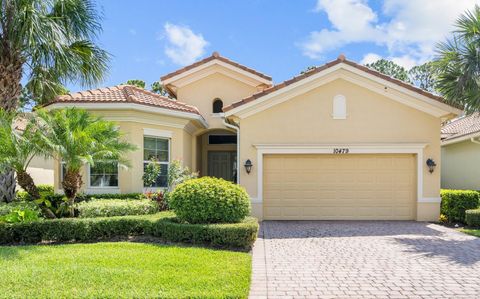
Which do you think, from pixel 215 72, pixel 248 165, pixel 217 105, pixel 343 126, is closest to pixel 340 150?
pixel 343 126

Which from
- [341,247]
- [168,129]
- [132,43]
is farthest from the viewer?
[132,43]

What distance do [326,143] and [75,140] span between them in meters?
8.36

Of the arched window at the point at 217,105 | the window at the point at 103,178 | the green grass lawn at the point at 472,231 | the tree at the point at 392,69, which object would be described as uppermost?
the tree at the point at 392,69

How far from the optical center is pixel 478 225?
1216cm

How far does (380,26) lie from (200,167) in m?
11.2

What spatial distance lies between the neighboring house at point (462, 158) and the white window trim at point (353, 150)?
5750 millimetres

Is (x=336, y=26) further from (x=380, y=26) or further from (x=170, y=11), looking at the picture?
(x=170, y=11)

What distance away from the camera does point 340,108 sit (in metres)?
13.2

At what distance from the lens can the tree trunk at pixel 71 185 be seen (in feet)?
34.6

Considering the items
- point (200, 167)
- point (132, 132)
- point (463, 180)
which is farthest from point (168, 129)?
point (463, 180)

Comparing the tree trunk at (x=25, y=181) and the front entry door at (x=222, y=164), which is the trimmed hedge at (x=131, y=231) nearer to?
the tree trunk at (x=25, y=181)

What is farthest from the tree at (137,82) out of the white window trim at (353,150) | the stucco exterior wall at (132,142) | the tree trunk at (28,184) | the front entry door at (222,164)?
the tree trunk at (28,184)

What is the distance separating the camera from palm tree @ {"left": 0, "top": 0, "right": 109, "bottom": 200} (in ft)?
35.8

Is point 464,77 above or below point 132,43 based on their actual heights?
below
